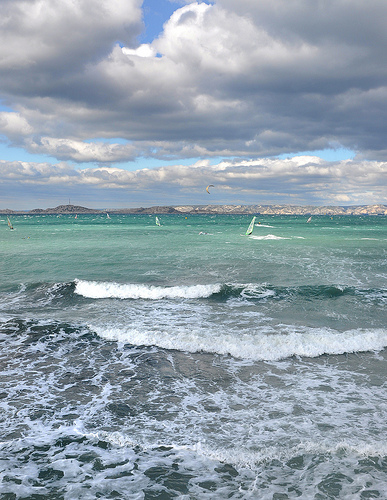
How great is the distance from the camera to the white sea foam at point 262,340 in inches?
460

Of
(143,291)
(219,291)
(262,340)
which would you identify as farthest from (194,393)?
(143,291)

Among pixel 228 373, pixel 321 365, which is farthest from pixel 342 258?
pixel 228 373

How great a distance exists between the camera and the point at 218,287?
20453 millimetres

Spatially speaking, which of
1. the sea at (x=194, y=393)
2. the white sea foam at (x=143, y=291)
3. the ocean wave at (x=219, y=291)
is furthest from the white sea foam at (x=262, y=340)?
the white sea foam at (x=143, y=291)

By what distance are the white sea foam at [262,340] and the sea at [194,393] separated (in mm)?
67

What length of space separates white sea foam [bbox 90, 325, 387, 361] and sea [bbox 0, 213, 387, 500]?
0.07m

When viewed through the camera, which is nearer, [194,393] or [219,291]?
[194,393]

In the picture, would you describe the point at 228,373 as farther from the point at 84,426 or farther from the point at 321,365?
the point at 84,426

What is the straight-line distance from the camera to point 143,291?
20.1 metres

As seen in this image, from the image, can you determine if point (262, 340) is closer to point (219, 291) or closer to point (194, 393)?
point (194, 393)

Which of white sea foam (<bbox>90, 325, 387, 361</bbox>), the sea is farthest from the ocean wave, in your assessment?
white sea foam (<bbox>90, 325, 387, 361</bbox>)

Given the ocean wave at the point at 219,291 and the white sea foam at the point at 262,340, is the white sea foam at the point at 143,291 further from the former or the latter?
the white sea foam at the point at 262,340

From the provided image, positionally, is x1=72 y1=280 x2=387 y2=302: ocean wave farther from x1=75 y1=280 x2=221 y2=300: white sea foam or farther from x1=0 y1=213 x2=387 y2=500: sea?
x1=0 y1=213 x2=387 y2=500: sea

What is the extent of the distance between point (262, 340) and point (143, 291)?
9.69 meters
